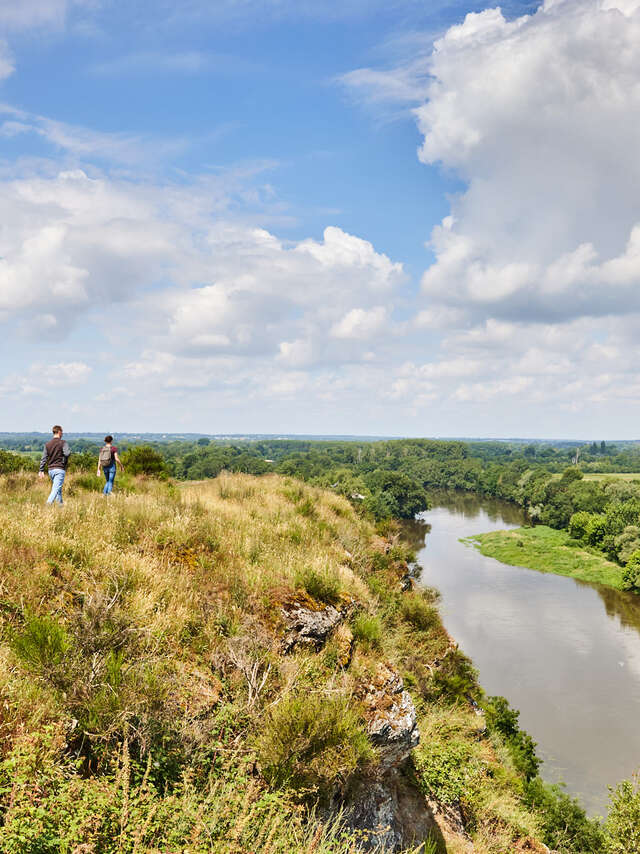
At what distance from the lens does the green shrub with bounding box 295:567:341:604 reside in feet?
27.6

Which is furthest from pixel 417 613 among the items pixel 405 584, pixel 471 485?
pixel 471 485

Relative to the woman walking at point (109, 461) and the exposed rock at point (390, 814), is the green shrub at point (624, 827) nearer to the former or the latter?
the exposed rock at point (390, 814)

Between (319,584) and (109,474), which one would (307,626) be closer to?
(319,584)

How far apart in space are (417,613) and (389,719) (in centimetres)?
916

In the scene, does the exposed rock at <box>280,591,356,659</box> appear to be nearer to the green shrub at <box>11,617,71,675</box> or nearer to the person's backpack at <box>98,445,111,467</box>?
the green shrub at <box>11,617,71,675</box>

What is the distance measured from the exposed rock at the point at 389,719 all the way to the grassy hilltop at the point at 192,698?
21cm

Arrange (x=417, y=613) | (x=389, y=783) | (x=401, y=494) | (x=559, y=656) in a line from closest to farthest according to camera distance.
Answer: (x=389, y=783), (x=417, y=613), (x=559, y=656), (x=401, y=494)

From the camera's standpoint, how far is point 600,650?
101 ft

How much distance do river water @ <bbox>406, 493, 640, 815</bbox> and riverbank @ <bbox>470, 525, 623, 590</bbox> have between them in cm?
221

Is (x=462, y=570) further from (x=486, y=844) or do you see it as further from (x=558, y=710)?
(x=486, y=844)

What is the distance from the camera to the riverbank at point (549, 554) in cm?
5094

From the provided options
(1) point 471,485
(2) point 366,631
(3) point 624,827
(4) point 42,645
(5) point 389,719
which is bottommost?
(1) point 471,485

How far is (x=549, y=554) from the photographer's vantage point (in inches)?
2330

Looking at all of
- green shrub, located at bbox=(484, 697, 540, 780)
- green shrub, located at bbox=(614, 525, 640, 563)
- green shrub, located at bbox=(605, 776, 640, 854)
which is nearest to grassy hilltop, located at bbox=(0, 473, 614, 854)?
green shrub, located at bbox=(605, 776, 640, 854)
